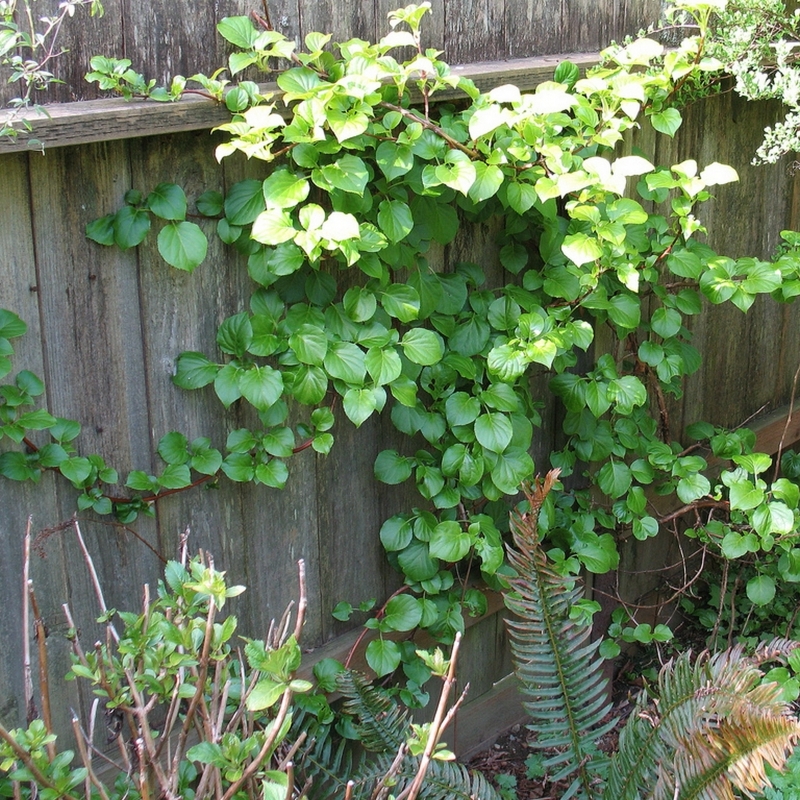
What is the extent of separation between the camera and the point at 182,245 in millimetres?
1884

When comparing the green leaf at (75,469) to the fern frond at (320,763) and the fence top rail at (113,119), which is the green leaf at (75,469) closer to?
the fence top rail at (113,119)

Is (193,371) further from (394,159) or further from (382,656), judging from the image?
(382,656)

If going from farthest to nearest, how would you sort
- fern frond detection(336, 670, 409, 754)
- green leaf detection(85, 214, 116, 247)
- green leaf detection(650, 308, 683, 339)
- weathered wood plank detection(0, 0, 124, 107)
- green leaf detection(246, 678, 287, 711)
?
green leaf detection(650, 308, 683, 339)
fern frond detection(336, 670, 409, 754)
green leaf detection(85, 214, 116, 247)
weathered wood plank detection(0, 0, 124, 107)
green leaf detection(246, 678, 287, 711)

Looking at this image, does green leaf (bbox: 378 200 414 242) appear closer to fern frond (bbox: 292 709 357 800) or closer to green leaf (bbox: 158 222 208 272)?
green leaf (bbox: 158 222 208 272)

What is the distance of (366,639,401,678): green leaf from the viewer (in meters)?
2.44

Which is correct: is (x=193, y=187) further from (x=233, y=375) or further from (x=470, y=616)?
(x=470, y=616)

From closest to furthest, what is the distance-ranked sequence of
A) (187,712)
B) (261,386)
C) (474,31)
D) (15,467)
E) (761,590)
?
1. (187,712)
2. (15,467)
3. (261,386)
4. (474,31)
5. (761,590)

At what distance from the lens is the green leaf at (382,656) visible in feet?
7.99

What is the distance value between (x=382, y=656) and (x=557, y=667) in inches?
16.3

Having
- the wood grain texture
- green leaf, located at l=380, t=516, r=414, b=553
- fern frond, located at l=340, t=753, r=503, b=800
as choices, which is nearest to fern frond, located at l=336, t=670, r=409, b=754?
fern frond, located at l=340, t=753, r=503, b=800

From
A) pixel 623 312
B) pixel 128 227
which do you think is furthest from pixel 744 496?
pixel 128 227

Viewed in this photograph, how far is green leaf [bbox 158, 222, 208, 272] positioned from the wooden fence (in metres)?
0.05

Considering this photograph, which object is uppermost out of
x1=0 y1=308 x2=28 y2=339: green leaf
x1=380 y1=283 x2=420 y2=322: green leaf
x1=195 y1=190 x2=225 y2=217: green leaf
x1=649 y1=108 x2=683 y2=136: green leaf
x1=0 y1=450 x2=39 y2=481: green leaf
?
x1=649 y1=108 x2=683 y2=136: green leaf

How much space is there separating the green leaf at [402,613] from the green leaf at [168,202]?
1100 mm
